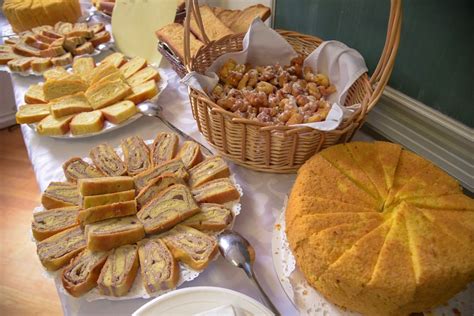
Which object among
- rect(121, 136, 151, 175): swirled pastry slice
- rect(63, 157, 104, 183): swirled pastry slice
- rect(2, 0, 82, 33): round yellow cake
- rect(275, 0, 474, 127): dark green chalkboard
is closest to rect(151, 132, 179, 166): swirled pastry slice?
rect(121, 136, 151, 175): swirled pastry slice

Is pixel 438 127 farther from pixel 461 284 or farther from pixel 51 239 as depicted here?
pixel 51 239

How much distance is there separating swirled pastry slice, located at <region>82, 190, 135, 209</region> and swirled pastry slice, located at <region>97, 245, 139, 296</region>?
0.35 ft

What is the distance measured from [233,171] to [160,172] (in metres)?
0.18

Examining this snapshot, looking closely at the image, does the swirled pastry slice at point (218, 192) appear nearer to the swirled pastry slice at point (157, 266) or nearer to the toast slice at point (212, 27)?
the swirled pastry slice at point (157, 266)

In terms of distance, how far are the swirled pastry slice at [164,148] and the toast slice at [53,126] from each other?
26 cm

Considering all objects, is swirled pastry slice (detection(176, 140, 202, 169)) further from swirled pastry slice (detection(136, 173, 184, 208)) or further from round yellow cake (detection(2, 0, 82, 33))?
round yellow cake (detection(2, 0, 82, 33))

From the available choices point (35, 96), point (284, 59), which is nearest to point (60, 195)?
point (35, 96)

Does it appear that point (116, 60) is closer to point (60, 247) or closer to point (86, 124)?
point (86, 124)

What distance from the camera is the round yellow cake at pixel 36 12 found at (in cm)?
150

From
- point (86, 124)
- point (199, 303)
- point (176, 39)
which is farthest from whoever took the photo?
point (176, 39)

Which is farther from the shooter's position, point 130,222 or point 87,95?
point 87,95

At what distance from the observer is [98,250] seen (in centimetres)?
68

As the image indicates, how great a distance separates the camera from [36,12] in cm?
151

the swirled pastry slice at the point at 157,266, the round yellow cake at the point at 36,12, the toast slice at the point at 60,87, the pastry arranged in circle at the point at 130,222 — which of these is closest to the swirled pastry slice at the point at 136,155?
the pastry arranged in circle at the point at 130,222
